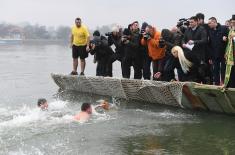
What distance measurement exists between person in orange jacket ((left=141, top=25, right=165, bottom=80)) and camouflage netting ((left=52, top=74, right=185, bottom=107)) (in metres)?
0.41

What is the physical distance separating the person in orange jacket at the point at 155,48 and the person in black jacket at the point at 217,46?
1317 millimetres

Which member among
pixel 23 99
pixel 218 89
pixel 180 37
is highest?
pixel 180 37

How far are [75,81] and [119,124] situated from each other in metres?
5.38

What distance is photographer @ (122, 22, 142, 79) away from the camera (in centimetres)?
1336

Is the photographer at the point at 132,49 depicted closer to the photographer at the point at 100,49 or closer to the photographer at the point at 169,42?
the photographer at the point at 100,49

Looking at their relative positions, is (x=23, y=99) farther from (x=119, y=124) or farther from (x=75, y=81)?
(x=119, y=124)

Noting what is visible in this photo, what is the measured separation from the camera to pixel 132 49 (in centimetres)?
1360

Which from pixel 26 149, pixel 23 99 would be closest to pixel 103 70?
pixel 23 99

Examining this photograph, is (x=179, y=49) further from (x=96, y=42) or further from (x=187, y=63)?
(x=96, y=42)

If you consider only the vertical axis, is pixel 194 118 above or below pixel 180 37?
below

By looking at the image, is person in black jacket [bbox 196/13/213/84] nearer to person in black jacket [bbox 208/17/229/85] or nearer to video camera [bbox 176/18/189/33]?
person in black jacket [bbox 208/17/229/85]

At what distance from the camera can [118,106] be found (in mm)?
12992

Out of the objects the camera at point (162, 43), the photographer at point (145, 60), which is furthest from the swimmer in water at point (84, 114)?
the photographer at point (145, 60)

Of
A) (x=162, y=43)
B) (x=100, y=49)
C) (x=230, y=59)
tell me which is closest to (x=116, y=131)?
(x=230, y=59)
